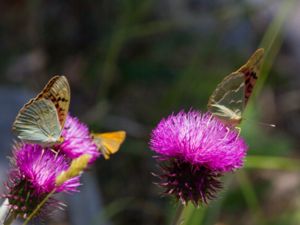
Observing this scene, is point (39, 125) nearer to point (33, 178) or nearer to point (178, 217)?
point (33, 178)

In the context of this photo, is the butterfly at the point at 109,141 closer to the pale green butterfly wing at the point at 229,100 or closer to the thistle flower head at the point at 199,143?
the thistle flower head at the point at 199,143

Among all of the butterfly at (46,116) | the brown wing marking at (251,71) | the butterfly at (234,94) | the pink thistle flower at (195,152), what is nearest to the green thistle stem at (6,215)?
the butterfly at (46,116)

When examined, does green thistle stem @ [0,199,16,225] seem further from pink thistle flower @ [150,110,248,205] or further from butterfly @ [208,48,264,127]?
butterfly @ [208,48,264,127]

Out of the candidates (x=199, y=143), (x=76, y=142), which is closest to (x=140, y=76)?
(x=76, y=142)

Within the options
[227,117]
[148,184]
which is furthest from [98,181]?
[227,117]

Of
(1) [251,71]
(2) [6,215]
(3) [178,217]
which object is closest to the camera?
(3) [178,217]

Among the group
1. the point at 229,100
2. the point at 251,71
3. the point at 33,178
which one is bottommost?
the point at 33,178

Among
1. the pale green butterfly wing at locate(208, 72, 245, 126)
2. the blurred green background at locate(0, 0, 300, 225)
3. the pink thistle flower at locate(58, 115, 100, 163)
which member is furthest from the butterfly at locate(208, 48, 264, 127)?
the blurred green background at locate(0, 0, 300, 225)
